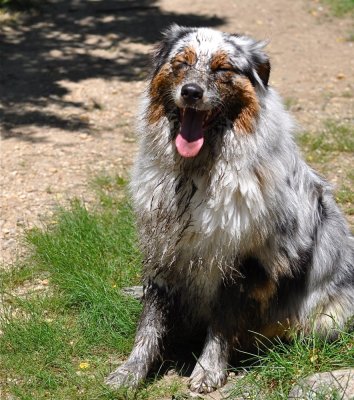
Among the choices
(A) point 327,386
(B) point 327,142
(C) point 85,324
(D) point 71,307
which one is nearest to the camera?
(A) point 327,386

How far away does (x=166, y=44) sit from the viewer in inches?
155

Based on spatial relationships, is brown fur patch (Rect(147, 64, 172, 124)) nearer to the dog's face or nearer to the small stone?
the dog's face

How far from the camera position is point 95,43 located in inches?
382

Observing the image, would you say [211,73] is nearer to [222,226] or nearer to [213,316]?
[222,226]

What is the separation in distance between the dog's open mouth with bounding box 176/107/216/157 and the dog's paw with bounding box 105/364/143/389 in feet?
3.91

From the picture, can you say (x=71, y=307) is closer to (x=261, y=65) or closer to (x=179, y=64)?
(x=179, y=64)

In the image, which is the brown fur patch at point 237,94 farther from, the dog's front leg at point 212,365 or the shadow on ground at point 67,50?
the shadow on ground at point 67,50

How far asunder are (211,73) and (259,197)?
2.08 feet

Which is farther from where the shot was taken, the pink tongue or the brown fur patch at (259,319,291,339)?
the brown fur patch at (259,319,291,339)

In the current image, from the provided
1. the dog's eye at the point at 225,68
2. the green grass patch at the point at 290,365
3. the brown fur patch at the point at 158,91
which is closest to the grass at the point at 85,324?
the green grass patch at the point at 290,365

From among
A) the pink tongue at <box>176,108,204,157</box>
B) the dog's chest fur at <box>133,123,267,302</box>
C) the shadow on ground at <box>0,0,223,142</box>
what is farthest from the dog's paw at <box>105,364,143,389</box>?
the shadow on ground at <box>0,0,223,142</box>

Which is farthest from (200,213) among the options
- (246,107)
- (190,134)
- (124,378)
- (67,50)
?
(67,50)

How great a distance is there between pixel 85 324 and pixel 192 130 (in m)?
1.47

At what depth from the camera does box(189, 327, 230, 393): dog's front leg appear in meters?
4.03
